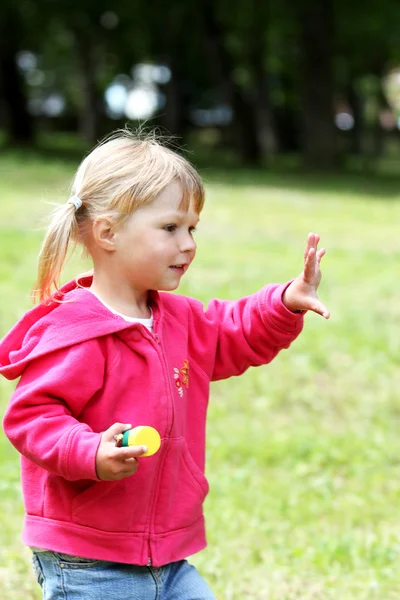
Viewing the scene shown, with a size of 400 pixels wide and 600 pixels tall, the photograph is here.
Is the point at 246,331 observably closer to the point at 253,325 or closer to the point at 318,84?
the point at 253,325

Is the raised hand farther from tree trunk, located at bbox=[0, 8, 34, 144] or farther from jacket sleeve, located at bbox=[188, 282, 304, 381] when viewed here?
tree trunk, located at bbox=[0, 8, 34, 144]

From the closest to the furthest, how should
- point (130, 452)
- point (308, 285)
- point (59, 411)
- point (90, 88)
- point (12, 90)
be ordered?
point (130, 452), point (59, 411), point (308, 285), point (12, 90), point (90, 88)

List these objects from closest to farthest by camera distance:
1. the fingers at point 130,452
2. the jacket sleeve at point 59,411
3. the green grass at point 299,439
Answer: the fingers at point 130,452, the jacket sleeve at point 59,411, the green grass at point 299,439

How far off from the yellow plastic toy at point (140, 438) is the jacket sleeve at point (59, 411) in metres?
0.06

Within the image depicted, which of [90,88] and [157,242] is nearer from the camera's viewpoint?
[157,242]

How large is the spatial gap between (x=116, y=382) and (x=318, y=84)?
22.6 meters

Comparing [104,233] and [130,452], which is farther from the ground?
[104,233]

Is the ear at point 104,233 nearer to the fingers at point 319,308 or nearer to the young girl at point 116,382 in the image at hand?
the young girl at point 116,382

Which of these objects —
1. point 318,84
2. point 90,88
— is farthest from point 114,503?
point 90,88

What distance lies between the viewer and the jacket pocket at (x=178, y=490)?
2561 mm

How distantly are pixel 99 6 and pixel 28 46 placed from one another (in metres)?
5.34

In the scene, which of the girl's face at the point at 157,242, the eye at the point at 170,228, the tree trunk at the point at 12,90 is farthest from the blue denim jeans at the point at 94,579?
the tree trunk at the point at 12,90

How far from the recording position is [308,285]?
2766 mm

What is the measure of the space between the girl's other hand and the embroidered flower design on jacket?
0.35m
